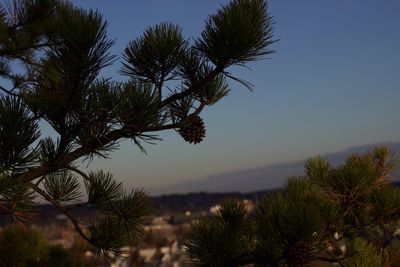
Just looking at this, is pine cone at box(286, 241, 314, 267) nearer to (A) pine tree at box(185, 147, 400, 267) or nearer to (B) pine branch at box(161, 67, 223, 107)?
(A) pine tree at box(185, 147, 400, 267)

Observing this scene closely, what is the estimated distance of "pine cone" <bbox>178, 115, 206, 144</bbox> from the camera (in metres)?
2.12

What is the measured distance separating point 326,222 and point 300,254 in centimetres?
32

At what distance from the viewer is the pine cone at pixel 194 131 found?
6.96 ft

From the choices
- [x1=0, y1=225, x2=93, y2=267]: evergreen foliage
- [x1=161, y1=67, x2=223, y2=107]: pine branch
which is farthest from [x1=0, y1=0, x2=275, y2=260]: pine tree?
[x1=0, y1=225, x2=93, y2=267]: evergreen foliage

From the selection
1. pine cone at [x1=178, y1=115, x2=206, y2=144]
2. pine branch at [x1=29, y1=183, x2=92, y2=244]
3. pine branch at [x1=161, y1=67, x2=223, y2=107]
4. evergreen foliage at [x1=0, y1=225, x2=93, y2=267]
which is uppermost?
pine branch at [x1=161, y1=67, x2=223, y2=107]

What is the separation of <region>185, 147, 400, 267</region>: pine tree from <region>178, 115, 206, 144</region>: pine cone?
383 millimetres

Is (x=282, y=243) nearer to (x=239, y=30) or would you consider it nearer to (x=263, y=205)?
(x=263, y=205)

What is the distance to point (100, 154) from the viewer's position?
2.13 m

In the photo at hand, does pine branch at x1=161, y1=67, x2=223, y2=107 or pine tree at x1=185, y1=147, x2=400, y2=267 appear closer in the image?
pine branch at x1=161, y1=67, x2=223, y2=107

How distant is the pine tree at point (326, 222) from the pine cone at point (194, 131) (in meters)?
0.38

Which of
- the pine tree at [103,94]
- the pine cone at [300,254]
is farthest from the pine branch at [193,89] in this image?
the pine cone at [300,254]

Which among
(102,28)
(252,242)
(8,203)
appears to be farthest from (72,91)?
(252,242)

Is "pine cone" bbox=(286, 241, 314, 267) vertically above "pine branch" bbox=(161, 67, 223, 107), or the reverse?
"pine branch" bbox=(161, 67, 223, 107)

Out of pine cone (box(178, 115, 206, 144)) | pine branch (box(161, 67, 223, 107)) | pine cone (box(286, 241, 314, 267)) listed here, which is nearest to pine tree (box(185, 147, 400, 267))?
pine cone (box(286, 241, 314, 267))
